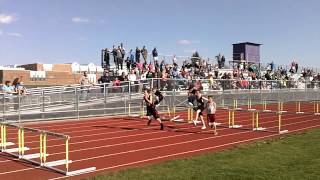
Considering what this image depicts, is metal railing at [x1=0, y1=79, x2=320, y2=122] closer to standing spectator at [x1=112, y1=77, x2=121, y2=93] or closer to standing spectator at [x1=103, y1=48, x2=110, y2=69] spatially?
standing spectator at [x1=112, y1=77, x2=121, y2=93]

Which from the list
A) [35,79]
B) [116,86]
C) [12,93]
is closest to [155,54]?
[116,86]

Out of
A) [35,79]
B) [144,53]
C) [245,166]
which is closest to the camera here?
[245,166]

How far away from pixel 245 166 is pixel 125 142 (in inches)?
222

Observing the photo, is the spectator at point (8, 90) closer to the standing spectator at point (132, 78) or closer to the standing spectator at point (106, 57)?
the standing spectator at point (132, 78)

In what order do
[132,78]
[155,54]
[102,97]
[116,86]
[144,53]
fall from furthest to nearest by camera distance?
[155,54]
[144,53]
[132,78]
[116,86]
[102,97]

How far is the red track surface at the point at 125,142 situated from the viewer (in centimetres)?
1246

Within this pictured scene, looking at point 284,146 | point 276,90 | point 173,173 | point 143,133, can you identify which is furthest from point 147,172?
point 276,90

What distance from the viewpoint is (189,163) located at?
41.0 ft

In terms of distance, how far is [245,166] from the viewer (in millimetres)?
11945

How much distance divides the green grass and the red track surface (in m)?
0.82

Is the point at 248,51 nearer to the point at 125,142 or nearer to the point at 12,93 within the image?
the point at 12,93

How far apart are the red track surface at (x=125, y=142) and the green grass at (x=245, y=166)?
82cm

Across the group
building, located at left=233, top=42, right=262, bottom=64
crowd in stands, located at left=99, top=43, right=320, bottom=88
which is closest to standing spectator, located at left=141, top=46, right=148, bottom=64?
crowd in stands, located at left=99, top=43, right=320, bottom=88

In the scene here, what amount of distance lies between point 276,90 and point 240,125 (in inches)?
721
